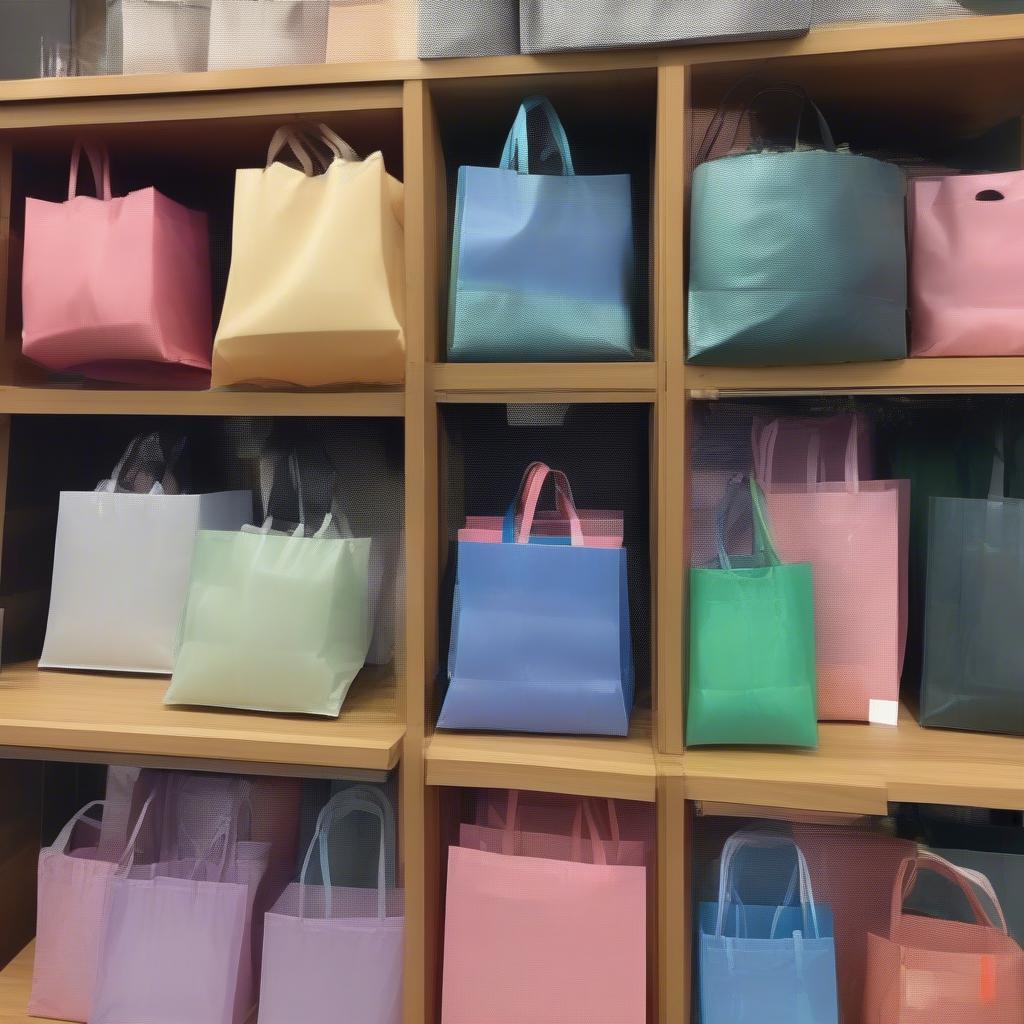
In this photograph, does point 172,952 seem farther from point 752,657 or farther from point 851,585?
point 851,585

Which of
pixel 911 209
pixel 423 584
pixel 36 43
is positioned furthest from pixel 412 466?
pixel 36 43

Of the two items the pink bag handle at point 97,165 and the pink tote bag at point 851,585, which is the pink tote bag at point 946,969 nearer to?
the pink tote bag at point 851,585

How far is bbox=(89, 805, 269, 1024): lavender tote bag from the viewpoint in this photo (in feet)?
4.01

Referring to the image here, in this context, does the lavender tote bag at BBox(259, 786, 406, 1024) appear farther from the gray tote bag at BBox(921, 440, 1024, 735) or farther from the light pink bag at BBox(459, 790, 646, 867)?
the gray tote bag at BBox(921, 440, 1024, 735)

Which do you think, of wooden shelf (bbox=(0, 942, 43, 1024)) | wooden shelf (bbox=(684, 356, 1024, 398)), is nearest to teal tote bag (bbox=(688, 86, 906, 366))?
wooden shelf (bbox=(684, 356, 1024, 398))

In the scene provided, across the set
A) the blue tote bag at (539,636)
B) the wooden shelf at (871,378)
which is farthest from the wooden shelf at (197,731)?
the wooden shelf at (871,378)

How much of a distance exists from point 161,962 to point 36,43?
152cm

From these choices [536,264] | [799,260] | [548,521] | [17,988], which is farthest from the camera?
Answer: [17,988]

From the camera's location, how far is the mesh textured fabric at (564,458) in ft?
4.28

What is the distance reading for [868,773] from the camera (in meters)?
1.08

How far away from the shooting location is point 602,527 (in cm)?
125

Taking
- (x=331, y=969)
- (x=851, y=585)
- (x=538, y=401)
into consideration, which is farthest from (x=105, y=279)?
(x=851, y=585)

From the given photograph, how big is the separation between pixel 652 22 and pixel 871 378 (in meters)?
0.55

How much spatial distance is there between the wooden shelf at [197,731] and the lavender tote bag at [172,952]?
0.75 ft
